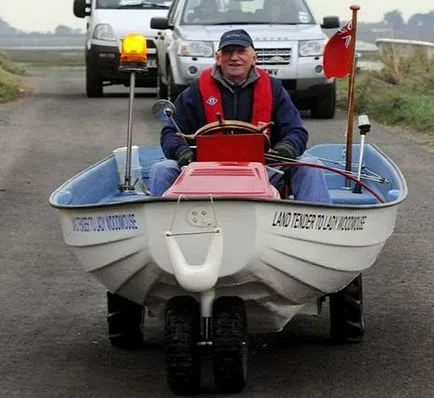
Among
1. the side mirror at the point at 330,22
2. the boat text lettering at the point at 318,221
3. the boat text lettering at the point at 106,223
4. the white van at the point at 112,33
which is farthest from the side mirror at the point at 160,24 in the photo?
the boat text lettering at the point at 318,221

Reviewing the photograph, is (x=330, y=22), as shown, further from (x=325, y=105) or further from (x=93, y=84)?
(x=93, y=84)

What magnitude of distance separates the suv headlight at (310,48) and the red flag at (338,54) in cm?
960

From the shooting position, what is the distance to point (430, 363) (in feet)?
22.8

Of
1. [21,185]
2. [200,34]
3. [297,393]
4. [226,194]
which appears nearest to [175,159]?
[226,194]

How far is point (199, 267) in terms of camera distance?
614 centimetres

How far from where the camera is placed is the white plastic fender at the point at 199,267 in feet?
20.1

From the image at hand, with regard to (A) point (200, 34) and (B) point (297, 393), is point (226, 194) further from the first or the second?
(A) point (200, 34)

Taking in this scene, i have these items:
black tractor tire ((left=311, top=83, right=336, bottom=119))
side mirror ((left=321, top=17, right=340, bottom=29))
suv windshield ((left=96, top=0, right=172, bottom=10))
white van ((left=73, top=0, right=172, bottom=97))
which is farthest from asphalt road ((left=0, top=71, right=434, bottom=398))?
suv windshield ((left=96, top=0, right=172, bottom=10))

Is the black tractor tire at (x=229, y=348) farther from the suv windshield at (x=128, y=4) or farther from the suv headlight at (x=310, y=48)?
the suv windshield at (x=128, y=4)

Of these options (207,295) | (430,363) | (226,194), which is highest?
(226,194)

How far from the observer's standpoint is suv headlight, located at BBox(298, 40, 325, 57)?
18.4 meters

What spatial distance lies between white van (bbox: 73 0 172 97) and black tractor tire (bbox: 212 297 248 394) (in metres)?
15.8

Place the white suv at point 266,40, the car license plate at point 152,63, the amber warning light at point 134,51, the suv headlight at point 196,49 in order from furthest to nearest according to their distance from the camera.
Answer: the car license plate at point 152,63, the white suv at point 266,40, the suv headlight at point 196,49, the amber warning light at point 134,51

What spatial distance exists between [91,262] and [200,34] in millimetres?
11749
